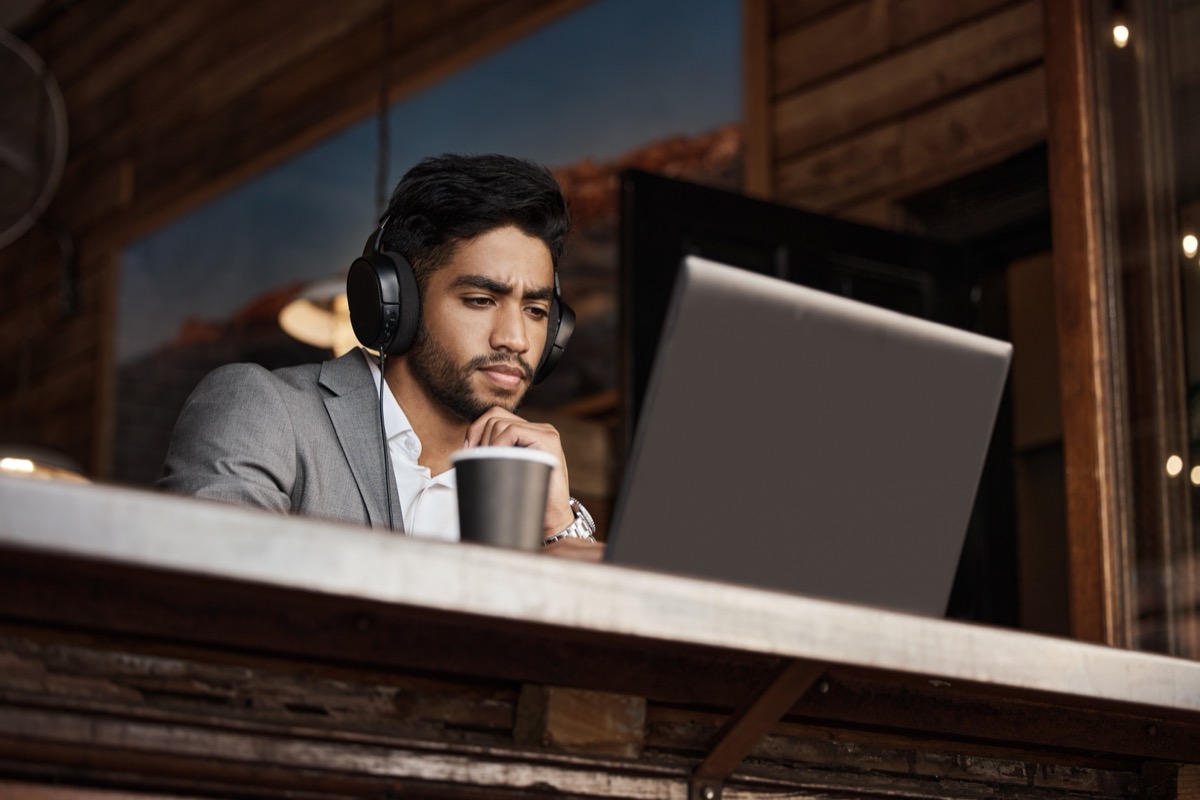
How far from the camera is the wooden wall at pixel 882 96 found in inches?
Answer: 142

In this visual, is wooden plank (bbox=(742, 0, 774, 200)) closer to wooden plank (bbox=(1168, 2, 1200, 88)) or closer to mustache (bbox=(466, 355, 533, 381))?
wooden plank (bbox=(1168, 2, 1200, 88))

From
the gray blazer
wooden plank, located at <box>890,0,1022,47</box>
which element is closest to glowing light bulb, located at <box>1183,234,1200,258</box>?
wooden plank, located at <box>890,0,1022,47</box>

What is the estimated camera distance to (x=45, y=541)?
913mm

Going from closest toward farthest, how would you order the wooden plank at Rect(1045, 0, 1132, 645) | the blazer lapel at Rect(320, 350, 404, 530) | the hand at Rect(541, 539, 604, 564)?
the hand at Rect(541, 539, 604, 564), the blazer lapel at Rect(320, 350, 404, 530), the wooden plank at Rect(1045, 0, 1132, 645)

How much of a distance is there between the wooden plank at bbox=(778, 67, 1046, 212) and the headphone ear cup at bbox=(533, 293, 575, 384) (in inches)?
70.7

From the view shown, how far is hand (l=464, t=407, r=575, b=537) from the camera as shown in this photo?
66.9 inches

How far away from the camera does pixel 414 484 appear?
200cm

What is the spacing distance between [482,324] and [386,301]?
0.17 m

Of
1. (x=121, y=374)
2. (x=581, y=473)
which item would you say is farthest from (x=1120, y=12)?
(x=121, y=374)

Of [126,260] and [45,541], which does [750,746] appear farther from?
[126,260]

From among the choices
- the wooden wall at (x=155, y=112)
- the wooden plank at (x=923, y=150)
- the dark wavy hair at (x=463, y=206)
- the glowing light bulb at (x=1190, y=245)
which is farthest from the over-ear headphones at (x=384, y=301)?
the wooden wall at (x=155, y=112)

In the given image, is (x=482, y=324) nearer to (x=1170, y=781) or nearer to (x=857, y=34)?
(x=1170, y=781)

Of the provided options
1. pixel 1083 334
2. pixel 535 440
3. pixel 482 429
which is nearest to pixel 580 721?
pixel 535 440

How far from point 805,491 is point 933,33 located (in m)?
2.81
